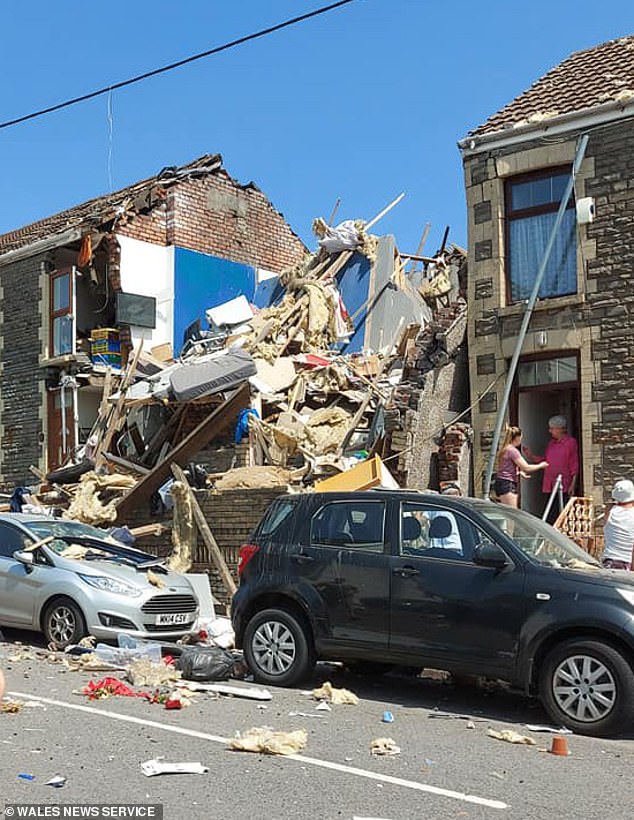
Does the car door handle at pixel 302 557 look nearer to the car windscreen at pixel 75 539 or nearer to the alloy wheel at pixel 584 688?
the alloy wheel at pixel 584 688

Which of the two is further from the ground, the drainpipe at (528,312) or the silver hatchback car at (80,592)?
the drainpipe at (528,312)

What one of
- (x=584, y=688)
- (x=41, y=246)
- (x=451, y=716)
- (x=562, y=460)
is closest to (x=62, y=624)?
(x=451, y=716)

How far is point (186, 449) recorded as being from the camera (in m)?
17.3

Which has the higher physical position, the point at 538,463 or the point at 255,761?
the point at 538,463

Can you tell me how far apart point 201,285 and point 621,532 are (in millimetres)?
15549

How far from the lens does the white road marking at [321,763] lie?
5.80 meters

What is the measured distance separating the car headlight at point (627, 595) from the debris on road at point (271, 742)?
2.68 meters

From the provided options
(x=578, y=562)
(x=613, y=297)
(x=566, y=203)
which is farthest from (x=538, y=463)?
(x=578, y=562)

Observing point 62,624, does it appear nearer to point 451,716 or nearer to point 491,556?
point 451,716

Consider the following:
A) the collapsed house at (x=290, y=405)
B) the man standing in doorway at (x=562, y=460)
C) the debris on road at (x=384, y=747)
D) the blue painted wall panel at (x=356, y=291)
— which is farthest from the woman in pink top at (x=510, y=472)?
the blue painted wall panel at (x=356, y=291)

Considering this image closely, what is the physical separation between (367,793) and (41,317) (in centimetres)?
1938

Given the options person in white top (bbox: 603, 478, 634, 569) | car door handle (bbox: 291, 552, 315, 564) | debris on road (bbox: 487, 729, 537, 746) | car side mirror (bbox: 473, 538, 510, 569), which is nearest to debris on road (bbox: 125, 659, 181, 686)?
car door handle (bbox: 291, 552, 315, 564)

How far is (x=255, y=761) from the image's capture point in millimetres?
6523

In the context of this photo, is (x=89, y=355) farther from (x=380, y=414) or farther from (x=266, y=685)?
(x=266, y=685)
